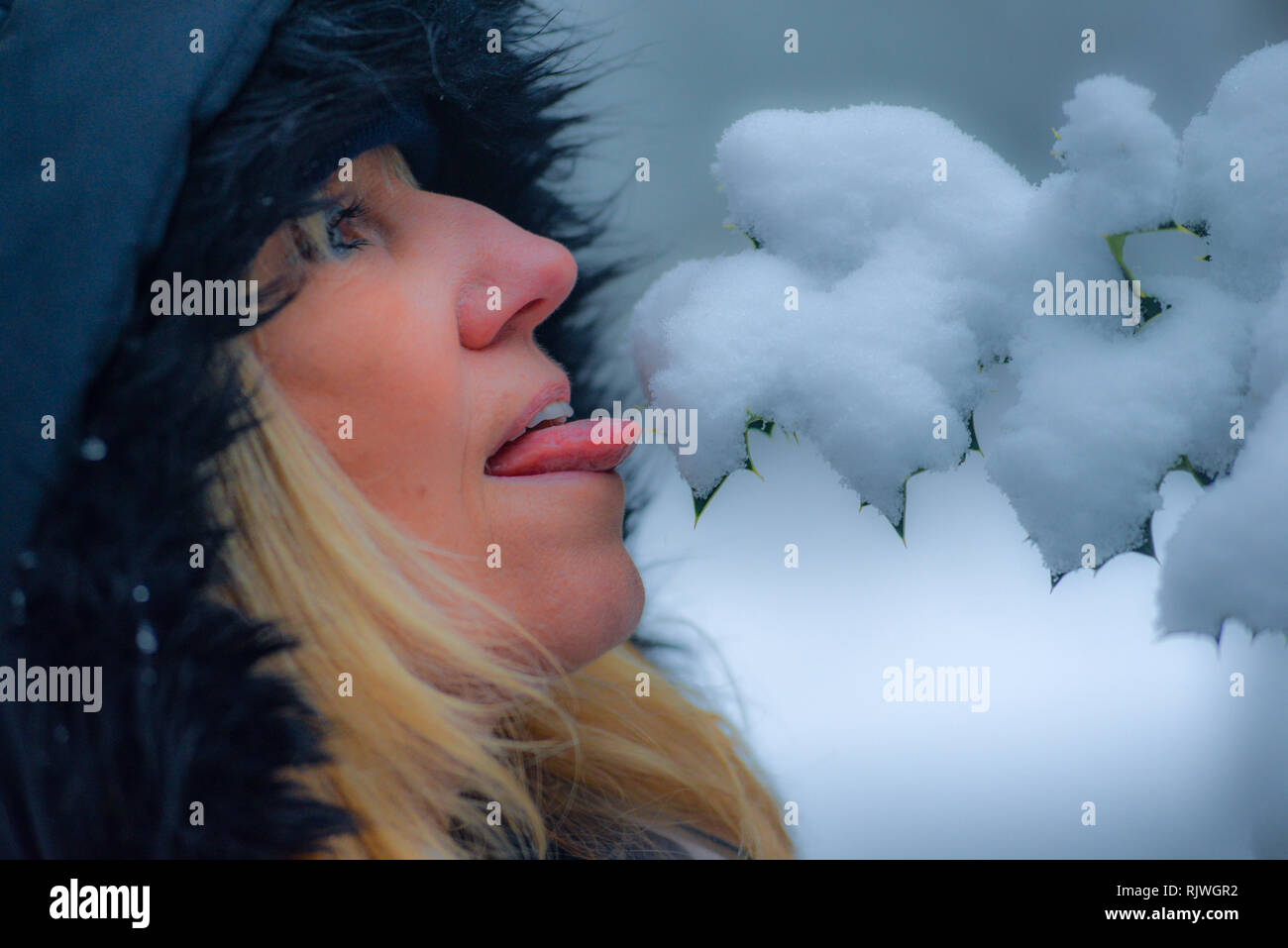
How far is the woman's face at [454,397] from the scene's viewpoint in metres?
0.57

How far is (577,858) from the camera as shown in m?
0.64

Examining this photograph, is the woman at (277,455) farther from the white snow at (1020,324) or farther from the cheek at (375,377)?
the white snow at (1020,324)

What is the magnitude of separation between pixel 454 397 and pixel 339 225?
0.12 meters

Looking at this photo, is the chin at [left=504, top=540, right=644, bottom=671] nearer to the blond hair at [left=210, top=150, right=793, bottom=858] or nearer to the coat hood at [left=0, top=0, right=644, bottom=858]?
the blond hair at [left=210, top=150, right=793, bottom=858]

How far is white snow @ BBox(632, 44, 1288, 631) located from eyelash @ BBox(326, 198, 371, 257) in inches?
6.9

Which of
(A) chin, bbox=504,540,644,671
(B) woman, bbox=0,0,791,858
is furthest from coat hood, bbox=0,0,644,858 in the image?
(A) chin, bbox=504,540,644,671

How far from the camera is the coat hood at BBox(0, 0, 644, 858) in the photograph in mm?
524

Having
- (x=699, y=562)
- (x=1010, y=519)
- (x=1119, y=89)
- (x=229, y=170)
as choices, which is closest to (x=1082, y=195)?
(x=1119, y=89)

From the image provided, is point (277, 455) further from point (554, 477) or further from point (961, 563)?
point (961, 563)

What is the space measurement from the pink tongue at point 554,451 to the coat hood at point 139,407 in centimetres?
15

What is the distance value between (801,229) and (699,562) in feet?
0.84

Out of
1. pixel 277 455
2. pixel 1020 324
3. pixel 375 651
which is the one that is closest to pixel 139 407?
pixel 277 455
